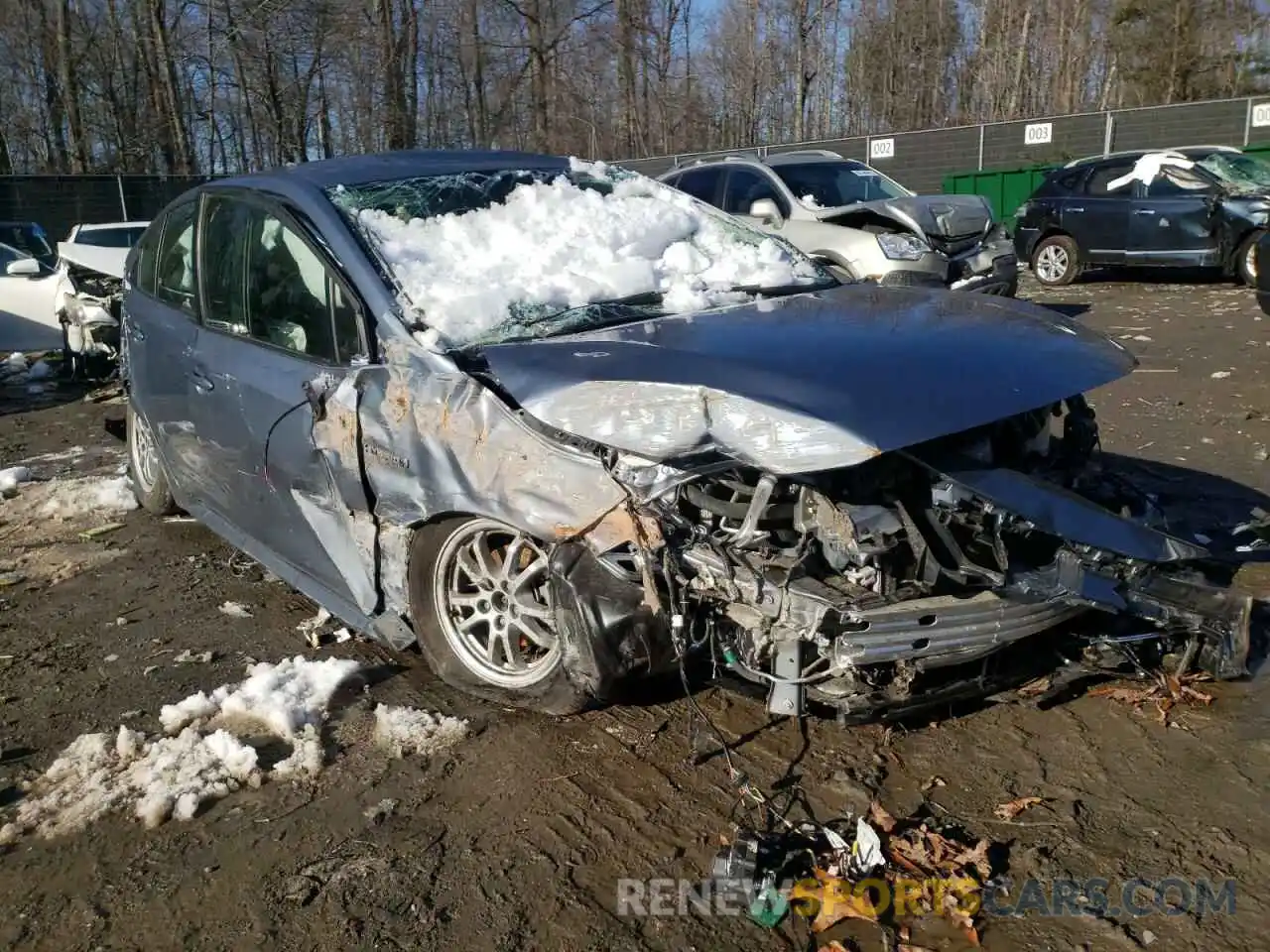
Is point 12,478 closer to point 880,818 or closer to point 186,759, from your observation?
point 186,759

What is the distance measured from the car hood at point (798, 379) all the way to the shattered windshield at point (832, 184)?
7.74 meters

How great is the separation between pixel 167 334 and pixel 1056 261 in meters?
12.8

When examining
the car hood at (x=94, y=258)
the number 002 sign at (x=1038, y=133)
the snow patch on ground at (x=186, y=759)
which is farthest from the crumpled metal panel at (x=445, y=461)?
the number 002 sign at (x=1038, y=133)

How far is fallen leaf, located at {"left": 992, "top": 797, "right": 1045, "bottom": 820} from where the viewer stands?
268 centimetres

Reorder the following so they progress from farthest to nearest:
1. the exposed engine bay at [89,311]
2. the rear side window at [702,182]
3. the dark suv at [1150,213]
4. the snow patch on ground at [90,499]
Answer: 1. the dark suv at [1150,213]
2. the rear side window at [702,182]
3. the exposed engine bay at [89,311]
4. the snow patch on ground at [90,499]

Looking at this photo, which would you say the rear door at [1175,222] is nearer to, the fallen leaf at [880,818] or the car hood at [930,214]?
the car hood at [930,214]

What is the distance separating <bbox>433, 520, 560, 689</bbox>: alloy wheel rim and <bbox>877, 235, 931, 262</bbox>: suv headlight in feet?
24.0

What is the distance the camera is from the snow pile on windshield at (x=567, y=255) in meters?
3.39

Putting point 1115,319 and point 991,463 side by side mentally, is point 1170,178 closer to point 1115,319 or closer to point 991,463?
point 1115,319

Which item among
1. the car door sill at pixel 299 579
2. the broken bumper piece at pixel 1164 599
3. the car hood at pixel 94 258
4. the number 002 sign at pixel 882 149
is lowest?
the car door sill at pixel 299 579

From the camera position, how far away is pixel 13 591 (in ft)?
15.5

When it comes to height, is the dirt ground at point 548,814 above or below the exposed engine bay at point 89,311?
below

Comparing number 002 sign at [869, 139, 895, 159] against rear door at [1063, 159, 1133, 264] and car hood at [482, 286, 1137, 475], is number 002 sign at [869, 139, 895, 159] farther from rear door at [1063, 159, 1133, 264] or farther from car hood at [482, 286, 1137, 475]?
car hood at [482, 286, 1137, 475]

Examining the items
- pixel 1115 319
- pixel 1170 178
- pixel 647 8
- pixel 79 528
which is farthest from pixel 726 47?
pixel 79 528
